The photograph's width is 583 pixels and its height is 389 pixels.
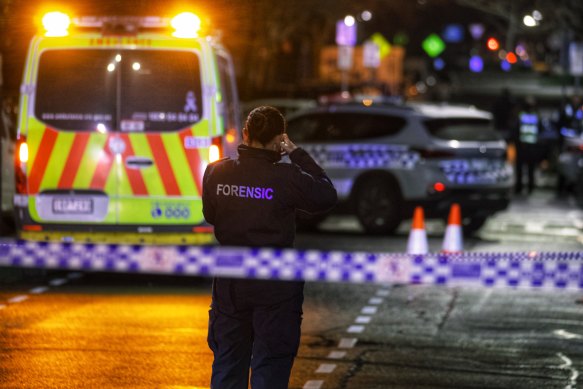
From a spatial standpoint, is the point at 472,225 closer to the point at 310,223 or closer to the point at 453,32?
the point at 310,223

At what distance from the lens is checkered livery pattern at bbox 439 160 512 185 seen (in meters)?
18.1

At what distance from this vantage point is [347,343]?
32.9 ft

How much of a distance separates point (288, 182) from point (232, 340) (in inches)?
29.1

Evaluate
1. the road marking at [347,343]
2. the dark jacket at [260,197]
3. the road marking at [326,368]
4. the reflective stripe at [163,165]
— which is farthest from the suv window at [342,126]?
the dark jacket at [260,197]

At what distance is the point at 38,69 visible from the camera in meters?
12.5

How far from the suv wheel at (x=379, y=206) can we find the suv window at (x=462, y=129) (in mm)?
905

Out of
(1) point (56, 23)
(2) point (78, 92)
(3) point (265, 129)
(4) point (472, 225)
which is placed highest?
(1) point (56, 23)

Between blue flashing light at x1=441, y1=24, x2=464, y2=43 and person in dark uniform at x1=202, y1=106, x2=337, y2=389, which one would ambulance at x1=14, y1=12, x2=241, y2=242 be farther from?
blue flashing light at x1=441, y1=24, x2=464, y2=43

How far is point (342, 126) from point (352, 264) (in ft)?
35.3

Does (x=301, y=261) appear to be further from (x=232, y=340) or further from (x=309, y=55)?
(x=309, y=55)

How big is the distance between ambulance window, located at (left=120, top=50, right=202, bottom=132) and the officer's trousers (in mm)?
6262

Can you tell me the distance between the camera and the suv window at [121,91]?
12.6m

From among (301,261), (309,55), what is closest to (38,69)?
(301,261)

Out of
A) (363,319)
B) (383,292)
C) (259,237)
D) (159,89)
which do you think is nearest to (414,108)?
(383,292)
